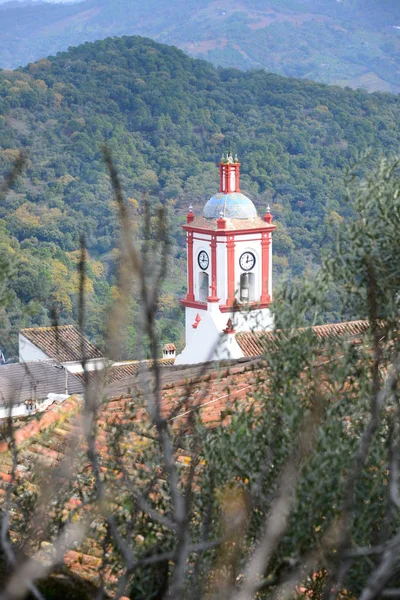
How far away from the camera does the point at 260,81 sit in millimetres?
91562

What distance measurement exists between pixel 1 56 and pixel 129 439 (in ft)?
508

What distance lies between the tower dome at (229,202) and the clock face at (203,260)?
3.88 feet

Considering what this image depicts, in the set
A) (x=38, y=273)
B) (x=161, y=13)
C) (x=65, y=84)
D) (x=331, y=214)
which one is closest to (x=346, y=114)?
(x=65, y=84)

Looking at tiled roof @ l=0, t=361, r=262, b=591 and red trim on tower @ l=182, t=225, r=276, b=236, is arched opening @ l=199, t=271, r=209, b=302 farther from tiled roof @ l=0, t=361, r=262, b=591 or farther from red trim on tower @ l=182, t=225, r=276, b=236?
tiled roof @ l=0, t=361, r=262, b=591

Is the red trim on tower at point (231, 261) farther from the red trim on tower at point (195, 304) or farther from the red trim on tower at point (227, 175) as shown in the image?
the red trim on tower at point (227, 175)

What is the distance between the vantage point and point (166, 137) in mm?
76875

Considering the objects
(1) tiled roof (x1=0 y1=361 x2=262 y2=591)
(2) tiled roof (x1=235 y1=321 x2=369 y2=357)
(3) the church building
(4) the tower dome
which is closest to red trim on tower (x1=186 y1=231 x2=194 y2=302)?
(3) the church building

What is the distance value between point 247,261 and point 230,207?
5.79 ft

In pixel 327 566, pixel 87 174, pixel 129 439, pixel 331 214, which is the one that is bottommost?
pixel 327 566

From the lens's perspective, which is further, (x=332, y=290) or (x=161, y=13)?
(x=161, y=13)

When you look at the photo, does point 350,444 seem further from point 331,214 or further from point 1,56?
point 1,56

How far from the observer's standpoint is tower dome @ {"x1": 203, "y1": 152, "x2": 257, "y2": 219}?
3656cm

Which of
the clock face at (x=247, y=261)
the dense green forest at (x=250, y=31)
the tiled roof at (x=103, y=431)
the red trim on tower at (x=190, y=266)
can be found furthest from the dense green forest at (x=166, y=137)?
the tiled roof at (x=103, y=431)

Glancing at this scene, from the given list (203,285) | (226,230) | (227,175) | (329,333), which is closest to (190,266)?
(203,285)
